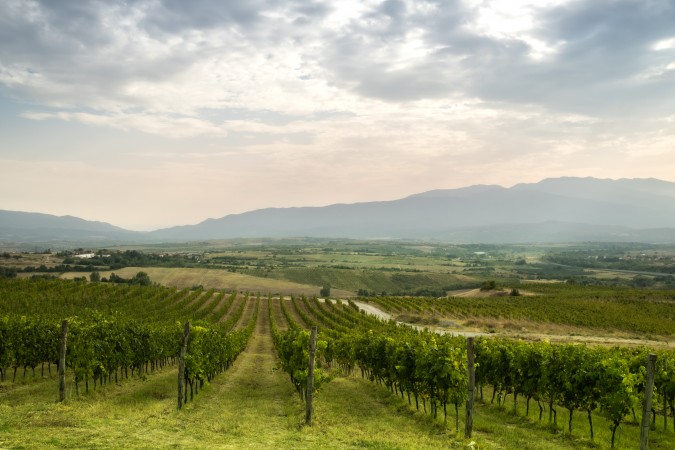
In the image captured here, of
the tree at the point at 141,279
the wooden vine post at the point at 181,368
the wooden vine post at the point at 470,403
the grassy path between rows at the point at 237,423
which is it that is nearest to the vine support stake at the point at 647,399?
the grassy path between rows at the point at 237,423

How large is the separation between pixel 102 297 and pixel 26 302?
45.5 feet

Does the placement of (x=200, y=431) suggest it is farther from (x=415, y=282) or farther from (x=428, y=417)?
(x=415, y=282)

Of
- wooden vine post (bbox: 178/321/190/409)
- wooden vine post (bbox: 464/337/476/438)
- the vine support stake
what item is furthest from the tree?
the vine support stake

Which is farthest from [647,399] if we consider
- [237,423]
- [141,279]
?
[141,279]

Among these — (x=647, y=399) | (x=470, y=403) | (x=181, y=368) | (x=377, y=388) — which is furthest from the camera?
(x=377, y=388)

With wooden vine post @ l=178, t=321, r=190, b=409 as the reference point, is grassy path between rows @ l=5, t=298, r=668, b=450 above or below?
below

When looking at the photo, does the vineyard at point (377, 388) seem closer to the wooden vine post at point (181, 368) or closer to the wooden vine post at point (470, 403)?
the wooden vine post at point (181, 368)

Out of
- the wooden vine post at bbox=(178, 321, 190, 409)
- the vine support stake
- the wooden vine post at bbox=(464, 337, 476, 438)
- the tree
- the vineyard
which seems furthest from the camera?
the tree

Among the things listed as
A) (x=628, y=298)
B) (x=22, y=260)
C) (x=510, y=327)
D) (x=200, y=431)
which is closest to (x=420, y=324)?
(x=510, y=327)

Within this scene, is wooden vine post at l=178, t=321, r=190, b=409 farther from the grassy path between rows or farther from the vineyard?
the grassy path between rows

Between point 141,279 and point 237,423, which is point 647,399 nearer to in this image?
point 237,423

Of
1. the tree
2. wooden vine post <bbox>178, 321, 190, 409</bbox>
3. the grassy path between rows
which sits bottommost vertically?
the tree

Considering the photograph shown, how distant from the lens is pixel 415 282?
15838 centimetres

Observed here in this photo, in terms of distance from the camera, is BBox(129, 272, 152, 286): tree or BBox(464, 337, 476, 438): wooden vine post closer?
BBox(464, 337, 476, 438): wooden vine post
